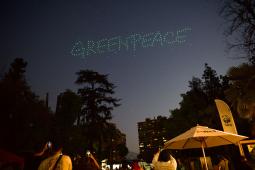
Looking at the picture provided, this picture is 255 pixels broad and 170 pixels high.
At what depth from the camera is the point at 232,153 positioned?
2081cm

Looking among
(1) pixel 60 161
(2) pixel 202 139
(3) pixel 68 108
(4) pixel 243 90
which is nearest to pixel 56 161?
(1) pixel 60 161

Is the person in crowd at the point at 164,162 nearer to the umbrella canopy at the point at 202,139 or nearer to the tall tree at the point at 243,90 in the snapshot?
the umbrella canopy at the point at 202,139

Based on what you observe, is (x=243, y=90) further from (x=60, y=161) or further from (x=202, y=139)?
(x=60, y=161)

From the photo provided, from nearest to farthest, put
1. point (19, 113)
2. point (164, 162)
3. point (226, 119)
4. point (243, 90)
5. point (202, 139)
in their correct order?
point (164, 162) < point (202, 139) < point (243, 90) < point (226, 119) < point (19, 113)

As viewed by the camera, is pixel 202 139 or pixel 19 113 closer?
pixel 202 139

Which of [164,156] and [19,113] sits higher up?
[19,113]

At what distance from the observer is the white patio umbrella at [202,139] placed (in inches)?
270

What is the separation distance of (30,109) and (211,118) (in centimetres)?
1855

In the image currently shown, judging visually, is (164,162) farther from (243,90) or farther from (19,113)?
(19,113)

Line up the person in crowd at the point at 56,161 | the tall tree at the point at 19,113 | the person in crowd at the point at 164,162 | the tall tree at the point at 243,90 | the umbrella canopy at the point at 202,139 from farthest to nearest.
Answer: the tall tree at the point at 19,113
the tall tree at the point at 243,90
the umbrella canopy at the point at 202,139
the person in crowd at the point at 164,162
the person in crowd at the point at 56,161

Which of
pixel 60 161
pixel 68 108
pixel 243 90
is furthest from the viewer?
pixel 68 108

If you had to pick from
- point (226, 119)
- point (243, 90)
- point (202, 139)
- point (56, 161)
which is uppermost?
point (243, 90)

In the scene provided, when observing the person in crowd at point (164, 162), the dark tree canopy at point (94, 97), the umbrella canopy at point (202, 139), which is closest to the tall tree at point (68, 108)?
the dark tree canopy at point (94, 97)

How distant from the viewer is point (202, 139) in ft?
26.1
